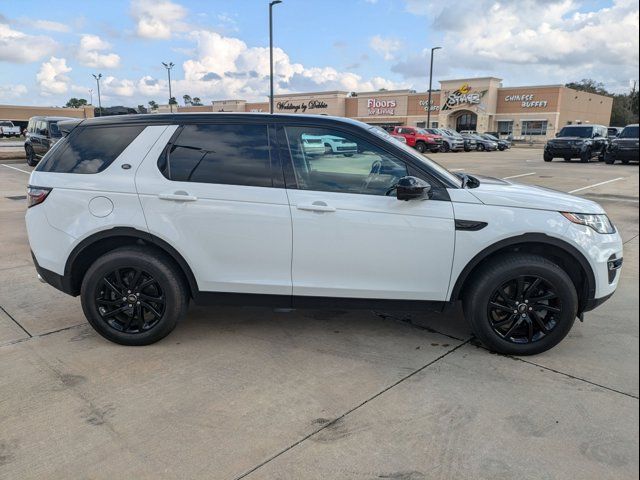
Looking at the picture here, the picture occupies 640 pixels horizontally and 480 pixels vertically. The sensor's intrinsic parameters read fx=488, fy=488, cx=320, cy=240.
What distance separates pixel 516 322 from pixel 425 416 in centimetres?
118

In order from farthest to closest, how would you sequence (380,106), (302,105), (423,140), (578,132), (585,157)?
(302,105) → (380,106) → (423,140) → (578,132) → (585,157)

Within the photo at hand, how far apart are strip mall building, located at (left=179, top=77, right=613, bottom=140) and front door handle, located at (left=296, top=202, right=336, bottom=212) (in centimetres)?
6136

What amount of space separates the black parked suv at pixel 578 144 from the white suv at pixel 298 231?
75.2ft

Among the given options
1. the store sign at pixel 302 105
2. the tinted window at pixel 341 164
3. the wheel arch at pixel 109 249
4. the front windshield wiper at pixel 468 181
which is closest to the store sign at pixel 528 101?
the store sign at pixel 302 105

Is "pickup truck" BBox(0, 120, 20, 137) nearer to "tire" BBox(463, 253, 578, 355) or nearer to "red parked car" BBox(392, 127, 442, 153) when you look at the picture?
"red parked car" BBox(392, 127, 442, 153)

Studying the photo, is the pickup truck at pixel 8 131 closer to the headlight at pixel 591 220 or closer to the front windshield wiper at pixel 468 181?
the front windshield wiper at pixel 468 181

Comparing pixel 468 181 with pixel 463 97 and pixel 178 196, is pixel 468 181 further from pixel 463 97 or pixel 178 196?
pixel 463 97

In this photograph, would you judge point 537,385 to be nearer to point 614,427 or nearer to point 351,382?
point 614,427

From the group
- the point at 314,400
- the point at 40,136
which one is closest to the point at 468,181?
the point at 314,400

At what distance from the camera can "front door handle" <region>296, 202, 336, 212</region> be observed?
3.48 metres

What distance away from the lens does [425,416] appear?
115 inches

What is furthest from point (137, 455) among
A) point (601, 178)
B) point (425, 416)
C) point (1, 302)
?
point (601, 178)

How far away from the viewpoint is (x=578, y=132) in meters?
24.7

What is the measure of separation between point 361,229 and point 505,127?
6723cm
